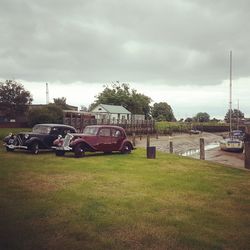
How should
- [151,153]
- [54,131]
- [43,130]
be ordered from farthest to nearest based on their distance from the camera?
[54,131]
[43,130]
[151,153]

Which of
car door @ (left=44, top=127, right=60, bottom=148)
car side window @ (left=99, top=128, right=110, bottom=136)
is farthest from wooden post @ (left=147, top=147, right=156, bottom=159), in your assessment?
car door @ (left=44, top=127, right=60, bottom=148)

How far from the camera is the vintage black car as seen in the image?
62.7 ft

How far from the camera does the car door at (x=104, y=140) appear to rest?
746 inches

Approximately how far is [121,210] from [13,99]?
50601mm

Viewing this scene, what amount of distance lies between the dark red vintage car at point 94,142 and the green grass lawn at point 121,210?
489 cm

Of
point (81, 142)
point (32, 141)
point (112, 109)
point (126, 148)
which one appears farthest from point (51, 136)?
point (112, 109)

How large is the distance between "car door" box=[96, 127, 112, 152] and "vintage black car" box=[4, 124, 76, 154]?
296 centimetres

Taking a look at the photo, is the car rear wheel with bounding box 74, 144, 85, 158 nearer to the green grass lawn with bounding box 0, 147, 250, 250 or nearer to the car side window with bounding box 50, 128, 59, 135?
the car side window with bounding box 50, 128, 59, 135

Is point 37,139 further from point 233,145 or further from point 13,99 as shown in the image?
point 13,99

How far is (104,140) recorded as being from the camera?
63.1 ft

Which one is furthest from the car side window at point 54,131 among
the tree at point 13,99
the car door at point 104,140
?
the tree at point 13,99

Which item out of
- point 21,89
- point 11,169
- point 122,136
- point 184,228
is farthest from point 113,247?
point 21,89

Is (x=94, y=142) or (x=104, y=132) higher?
(x=104, y=132)

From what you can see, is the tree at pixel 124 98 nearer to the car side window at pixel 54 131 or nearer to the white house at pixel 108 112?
the white house at pixel 108 112
